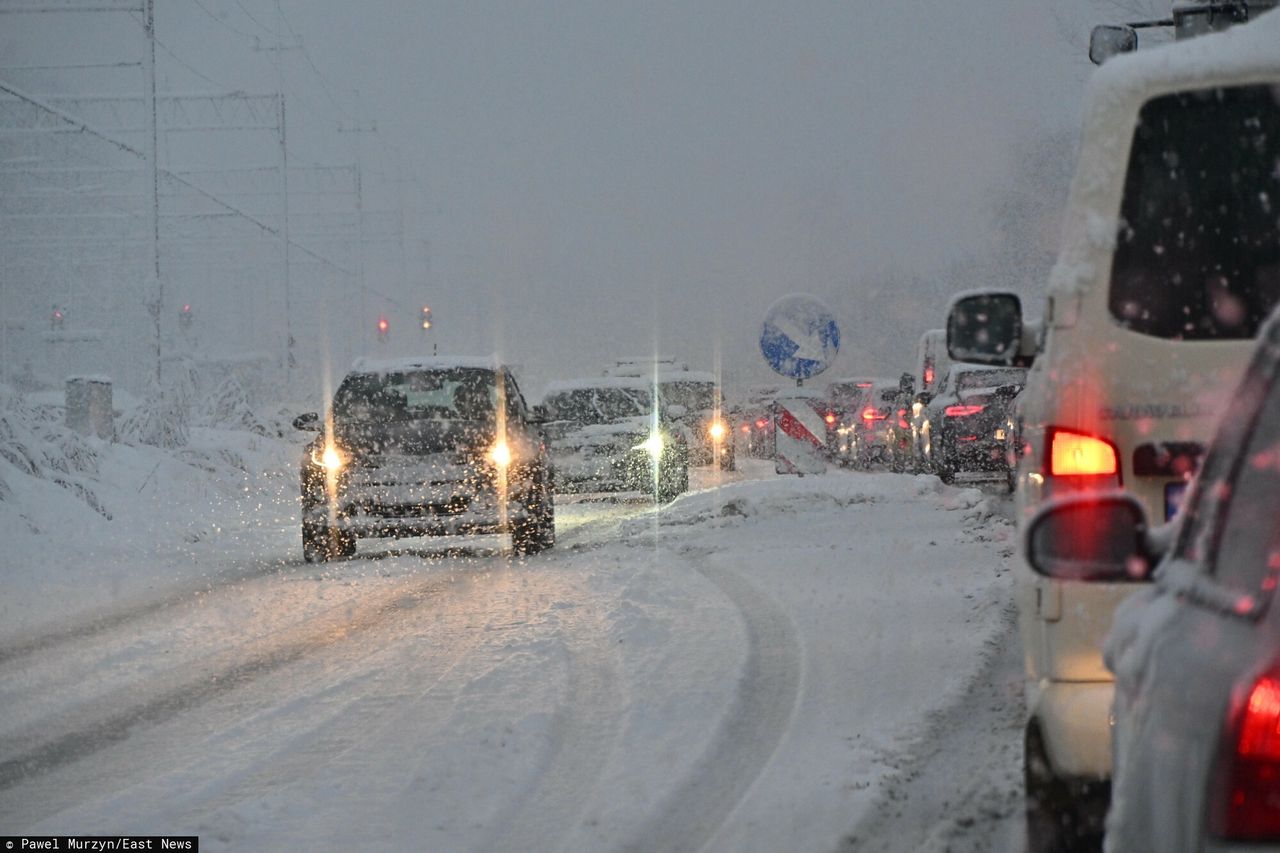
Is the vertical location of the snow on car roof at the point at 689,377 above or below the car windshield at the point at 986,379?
above

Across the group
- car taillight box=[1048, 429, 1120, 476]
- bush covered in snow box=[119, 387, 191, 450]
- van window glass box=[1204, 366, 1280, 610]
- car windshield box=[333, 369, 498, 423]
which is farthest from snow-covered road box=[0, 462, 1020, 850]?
bush covered in snow box=[119, 387, 191, 450]

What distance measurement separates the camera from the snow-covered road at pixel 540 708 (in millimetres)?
4879

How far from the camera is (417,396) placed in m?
14.5

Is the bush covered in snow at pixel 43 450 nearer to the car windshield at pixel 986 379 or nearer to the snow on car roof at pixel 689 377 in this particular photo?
the car windshield at pixel 986 379

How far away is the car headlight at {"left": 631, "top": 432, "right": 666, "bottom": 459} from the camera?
21.4 metres

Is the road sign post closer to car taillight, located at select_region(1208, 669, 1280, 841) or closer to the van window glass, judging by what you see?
the van window glass

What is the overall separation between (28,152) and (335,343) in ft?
63.7

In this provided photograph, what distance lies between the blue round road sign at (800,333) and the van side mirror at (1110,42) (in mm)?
9537

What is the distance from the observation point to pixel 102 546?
15.2m

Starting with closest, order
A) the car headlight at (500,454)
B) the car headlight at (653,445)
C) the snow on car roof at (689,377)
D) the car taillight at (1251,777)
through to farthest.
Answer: the car taillight at (1251,777)
the car headlight at (500,454)
the car headlight at (653,445)
the snow on car roof at (689,377)

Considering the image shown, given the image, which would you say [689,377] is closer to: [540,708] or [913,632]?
[913,632]

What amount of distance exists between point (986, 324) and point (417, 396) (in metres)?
10.3

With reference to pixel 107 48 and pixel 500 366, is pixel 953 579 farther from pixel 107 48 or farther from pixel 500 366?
pixel 107 48

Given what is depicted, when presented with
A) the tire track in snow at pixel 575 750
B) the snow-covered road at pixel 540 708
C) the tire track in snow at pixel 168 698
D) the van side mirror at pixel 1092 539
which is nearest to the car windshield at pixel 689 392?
the snow-covered road at pixel 540 708
